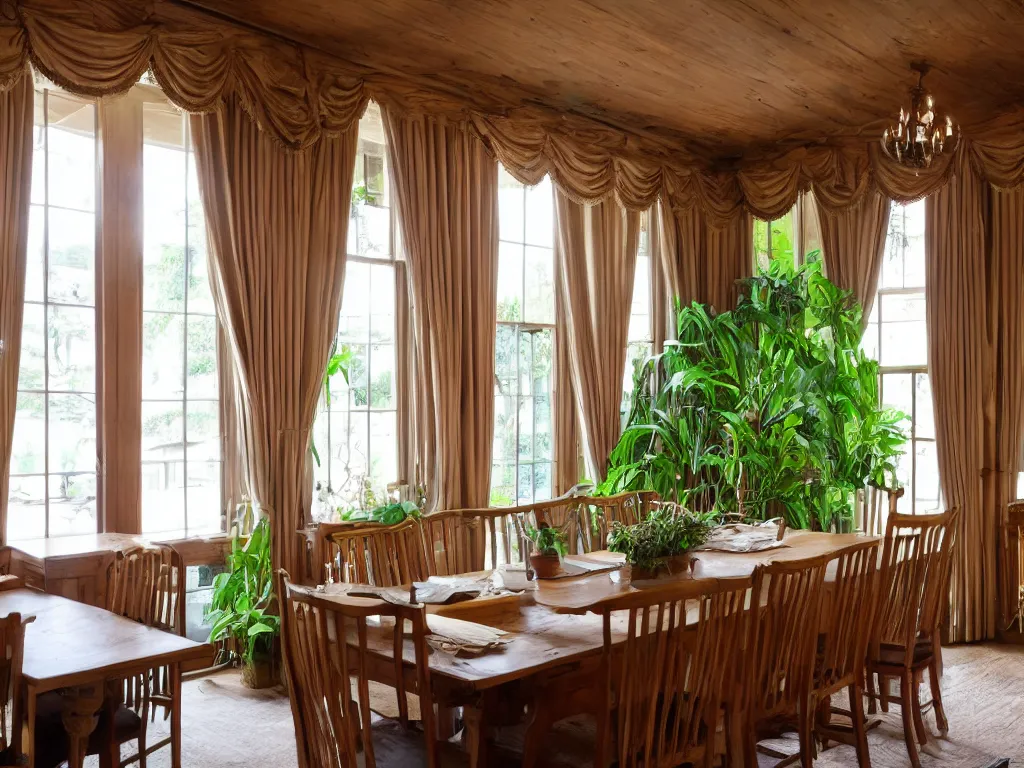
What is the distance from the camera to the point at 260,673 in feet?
13.9

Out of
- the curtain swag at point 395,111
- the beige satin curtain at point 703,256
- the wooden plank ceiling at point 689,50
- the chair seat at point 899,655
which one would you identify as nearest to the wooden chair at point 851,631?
the chair seat at point 899,655

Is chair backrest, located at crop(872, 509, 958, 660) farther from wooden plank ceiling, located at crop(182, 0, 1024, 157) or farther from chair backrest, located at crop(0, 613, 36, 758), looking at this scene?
chair backrest, located at crop(0, 613, 36, 758)

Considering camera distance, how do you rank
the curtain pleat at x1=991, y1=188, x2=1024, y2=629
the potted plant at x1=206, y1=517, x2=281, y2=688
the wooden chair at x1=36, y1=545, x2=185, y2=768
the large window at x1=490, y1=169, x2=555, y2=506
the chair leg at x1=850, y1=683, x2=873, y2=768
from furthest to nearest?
1. the large window at x1=490, y1=169, x2=555, y2=506
2. the curtain pleat at x1=991, y1=188, x2=1024, y2=629
3. the potted plant at x1=206, y1=517, x2=281, y2=688
4. the chair leg at x1=850, y1=683, x2=873, y2=768
5. the wooden chair at x1=36, y1=545, x2=185, y2=768

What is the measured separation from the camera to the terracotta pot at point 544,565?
3344mm

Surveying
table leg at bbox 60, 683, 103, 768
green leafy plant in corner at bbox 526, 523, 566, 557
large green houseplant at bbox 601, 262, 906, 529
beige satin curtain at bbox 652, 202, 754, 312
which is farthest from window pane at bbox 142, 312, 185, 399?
beige satin curtain at bbox 652, 202, 754, 312

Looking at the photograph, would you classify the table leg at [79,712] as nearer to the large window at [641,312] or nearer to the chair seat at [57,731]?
the chair seat at [57,731]

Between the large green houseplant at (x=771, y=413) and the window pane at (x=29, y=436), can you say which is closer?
the window pane at (x=29, y=436)

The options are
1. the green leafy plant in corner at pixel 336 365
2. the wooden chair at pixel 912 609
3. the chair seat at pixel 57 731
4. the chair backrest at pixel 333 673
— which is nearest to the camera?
the chair backrest at pixel 333 673

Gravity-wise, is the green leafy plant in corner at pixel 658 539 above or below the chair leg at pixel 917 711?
above

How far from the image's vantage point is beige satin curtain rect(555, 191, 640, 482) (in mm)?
5668

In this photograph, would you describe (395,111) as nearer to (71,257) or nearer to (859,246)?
(71,257)

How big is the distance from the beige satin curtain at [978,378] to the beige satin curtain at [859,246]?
15.2 inches

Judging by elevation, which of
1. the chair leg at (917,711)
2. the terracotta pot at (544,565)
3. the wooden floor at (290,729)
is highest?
the terracotta pot at (544,565)

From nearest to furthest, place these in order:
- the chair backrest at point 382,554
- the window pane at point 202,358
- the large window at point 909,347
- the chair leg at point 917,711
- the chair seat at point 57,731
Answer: the chair seat at point 57,731 → the chair backrest at point 382,554 → the chair leg at point 917,711 → the window pane at point 202,358 → the large window at point 909,347
